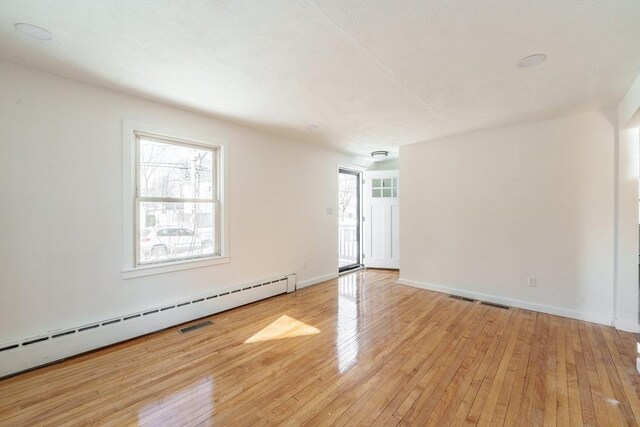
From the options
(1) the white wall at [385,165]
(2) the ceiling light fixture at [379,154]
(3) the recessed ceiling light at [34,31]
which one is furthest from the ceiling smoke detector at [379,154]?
(3) the recessed ceiling light at [34,31]

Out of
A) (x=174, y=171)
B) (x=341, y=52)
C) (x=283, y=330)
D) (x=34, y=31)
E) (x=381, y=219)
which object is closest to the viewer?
(x=34, y=31)

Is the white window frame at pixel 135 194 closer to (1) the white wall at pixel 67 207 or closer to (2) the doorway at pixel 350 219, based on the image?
(1) the white wall at pixel 67 207

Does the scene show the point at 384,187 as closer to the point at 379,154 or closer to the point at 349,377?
the point at 379,154

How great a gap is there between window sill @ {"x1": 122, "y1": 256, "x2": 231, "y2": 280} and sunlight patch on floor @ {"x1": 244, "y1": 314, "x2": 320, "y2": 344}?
1.07 meters

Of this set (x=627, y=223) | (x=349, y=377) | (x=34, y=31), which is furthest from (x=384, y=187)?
(x=34, y=31)

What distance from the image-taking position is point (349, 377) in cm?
209

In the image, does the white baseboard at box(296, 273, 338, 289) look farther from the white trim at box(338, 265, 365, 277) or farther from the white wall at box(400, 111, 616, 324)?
the white wall at box(400, 111, 616, 324)

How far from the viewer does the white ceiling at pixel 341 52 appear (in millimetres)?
1576

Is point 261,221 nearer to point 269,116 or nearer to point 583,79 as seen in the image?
point 269,116

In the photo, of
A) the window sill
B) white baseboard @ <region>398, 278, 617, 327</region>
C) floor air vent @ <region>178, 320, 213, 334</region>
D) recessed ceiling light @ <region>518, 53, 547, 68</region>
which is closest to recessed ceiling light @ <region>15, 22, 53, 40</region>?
the window sill

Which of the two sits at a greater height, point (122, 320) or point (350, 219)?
point (350, 219)

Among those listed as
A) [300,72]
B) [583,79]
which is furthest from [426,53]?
[583,79]

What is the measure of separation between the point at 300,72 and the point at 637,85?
295 centimetres

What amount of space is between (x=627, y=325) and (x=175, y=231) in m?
5.09
